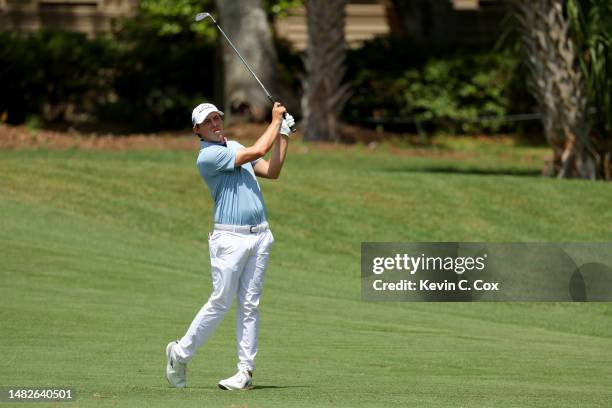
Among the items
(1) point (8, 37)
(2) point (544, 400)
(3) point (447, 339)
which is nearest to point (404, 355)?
(3) point (447, 339)

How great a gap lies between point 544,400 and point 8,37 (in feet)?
69.4

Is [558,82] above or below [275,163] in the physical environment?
below

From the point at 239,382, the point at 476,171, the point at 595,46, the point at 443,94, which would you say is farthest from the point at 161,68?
the point at 239,382

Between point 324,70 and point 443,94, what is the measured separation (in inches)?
145

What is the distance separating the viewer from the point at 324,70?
86.1 feet

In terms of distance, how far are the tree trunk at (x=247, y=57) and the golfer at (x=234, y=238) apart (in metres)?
19.3

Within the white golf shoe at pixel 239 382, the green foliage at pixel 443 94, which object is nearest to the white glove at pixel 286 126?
the white golf shoe at pixel 239 382

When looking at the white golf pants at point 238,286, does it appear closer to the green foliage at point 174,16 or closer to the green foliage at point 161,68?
the green foliage at point 161,68

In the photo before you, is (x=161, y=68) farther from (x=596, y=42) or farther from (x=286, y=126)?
(x=286, y=126)

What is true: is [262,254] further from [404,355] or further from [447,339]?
[447,339]

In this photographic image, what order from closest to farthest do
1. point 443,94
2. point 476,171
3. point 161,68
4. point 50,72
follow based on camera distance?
1. point 476,171
2. point 50,72
3. point 443,94
4. point 161,68

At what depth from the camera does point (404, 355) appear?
1075cm

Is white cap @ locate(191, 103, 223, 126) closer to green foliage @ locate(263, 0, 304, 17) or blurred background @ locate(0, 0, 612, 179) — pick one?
blurred background @ locate(0, 0, 612, 179)

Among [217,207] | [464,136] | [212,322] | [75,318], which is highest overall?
[217,207]
